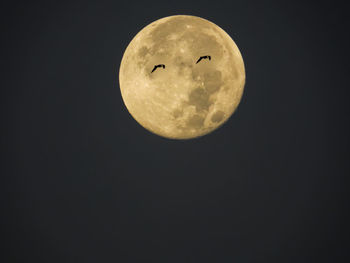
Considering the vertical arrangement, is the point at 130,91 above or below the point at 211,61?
below

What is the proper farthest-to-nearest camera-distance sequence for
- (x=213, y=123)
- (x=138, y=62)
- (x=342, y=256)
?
(x=342, y=256) → (x=213, y=123) → (x=138, y=62)

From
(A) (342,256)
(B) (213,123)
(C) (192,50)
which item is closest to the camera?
(C) (192,50)

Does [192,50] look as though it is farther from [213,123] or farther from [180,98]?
[213,123]

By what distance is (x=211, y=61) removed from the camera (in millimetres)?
2068

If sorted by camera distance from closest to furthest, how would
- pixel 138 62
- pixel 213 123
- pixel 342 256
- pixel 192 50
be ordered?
pixel 192 50 < pixel 138 62 < pixel 213 123 < pixel 342 256

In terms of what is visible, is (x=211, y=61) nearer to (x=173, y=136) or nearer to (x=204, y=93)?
(x=204, y=93)

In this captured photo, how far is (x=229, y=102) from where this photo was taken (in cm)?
232

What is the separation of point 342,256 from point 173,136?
348 centimetres

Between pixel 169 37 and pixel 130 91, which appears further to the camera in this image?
pixel 130 91

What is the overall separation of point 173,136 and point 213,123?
A: 474mm

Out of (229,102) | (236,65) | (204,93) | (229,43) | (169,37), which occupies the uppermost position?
(229,43)

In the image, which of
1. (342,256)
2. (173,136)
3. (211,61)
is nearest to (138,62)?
(211,61)

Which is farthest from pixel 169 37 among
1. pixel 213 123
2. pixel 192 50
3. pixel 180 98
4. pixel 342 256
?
pixel 342 256

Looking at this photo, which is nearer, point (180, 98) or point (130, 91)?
point (180, 98)
